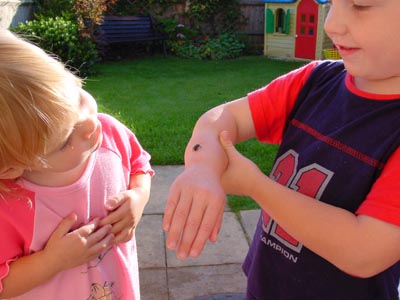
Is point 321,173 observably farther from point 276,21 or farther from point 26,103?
point 276,21

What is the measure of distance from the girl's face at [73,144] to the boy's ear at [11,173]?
40mm

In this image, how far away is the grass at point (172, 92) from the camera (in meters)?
4.54

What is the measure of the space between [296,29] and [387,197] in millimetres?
9439

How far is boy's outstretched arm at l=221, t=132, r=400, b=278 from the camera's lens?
39.7 inches

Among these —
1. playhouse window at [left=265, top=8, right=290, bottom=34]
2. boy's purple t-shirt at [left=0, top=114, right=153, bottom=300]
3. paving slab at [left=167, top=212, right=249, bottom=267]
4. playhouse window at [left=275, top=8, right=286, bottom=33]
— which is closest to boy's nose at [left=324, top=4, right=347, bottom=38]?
boy's purple t-shirt at [left=0, top=114, right=153, bottom=300]

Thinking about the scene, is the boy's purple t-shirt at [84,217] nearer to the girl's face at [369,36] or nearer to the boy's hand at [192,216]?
the boy's hand at [192,216]

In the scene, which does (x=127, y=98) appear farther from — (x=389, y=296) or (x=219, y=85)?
(x=389, y=296)

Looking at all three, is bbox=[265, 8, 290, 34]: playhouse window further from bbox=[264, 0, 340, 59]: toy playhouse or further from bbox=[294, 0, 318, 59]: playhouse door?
bbox=[294, 0, 318, 59]: playhouse door

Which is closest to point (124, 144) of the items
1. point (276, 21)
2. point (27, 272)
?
point (27, 272)

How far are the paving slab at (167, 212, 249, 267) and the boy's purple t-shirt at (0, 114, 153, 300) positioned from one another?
46.2 inches

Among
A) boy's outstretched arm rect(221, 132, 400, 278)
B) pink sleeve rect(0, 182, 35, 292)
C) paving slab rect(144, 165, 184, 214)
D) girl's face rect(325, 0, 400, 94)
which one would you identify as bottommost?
paving slab rect(144, 165, 184, 214)

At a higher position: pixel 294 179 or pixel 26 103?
pixel 26 103

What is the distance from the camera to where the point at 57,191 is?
1369 millimetres

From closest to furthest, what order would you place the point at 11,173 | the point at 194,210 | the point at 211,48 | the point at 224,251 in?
the point at 194,210 < the point at 11,173 < the point at 224,251 < the point at 211,48
